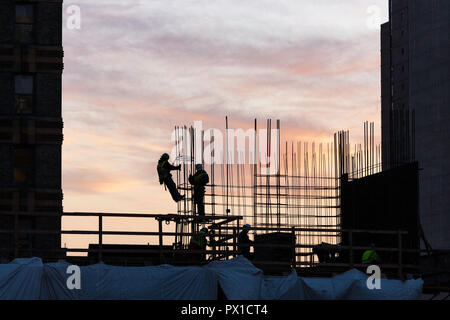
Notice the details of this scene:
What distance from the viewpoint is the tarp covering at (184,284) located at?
1114 inches

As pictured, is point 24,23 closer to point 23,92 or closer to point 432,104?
point 23,92

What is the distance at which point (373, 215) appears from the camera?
4272 centimetres

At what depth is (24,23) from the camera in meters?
55.9

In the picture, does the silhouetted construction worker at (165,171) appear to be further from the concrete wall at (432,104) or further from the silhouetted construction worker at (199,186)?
the concrete wall at (432,104)

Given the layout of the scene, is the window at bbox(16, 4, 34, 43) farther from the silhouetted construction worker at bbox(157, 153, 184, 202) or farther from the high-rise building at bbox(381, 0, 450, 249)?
the high-rise building at bbox(381, 0, 450, 249)

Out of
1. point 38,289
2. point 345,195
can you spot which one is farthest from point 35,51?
point 38,289

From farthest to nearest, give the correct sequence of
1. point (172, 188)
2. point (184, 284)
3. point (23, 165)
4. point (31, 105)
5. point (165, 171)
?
1. point (31, 105)
2. point (23, 165)
3. point (172, 188)
4. point (165, 171)
5. point (184, 284)

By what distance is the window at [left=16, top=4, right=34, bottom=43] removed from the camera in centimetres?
5575

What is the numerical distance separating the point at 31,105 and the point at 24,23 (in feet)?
15.0

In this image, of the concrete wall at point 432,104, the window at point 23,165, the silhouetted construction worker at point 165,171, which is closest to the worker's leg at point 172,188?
the silhouetted construction worker at point 165,171

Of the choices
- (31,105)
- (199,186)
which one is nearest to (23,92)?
(31,105)

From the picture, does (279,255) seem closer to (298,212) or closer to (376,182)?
(376,182)

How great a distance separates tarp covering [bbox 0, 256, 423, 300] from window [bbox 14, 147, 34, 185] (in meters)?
27.4

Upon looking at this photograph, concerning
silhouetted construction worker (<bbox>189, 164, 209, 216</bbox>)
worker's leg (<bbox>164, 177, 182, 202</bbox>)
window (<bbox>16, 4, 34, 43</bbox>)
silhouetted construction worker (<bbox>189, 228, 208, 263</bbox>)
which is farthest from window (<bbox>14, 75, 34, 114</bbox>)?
silhouetted construction worker (<bbox>189, 228, 208, 263</bbox>)
